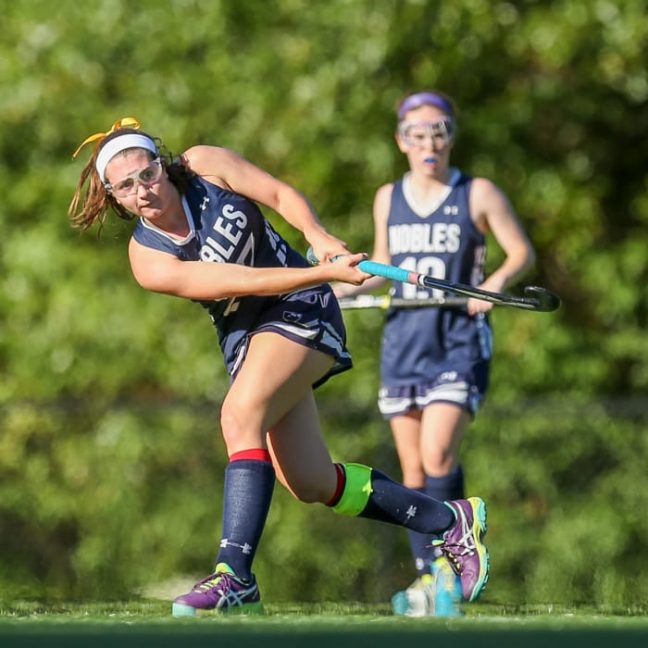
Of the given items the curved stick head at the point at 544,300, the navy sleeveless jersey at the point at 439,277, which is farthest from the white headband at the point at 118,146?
the navy sleeveless jersey at the point at 439,277

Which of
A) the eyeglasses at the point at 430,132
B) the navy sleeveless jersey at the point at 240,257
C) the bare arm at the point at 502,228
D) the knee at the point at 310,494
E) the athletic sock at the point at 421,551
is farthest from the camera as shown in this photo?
the eyeglasses at the point at 430,132

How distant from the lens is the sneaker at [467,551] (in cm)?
507

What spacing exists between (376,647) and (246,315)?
2.24 metres

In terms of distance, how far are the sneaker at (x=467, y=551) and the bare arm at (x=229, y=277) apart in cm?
112

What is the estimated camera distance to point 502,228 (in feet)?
20.5

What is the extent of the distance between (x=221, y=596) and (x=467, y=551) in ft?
3.57

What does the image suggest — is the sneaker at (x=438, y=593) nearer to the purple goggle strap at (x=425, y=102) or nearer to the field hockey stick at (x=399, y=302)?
the field hockey stick at (x=399, y=302)

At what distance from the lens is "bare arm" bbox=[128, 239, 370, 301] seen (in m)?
4.36

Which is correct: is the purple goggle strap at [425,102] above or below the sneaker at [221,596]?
above

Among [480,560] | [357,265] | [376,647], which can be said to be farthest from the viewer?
[480,560]

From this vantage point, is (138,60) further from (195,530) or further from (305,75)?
(195,530)

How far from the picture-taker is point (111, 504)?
28.2 ft

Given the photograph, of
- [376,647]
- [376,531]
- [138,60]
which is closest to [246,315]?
[376,647]

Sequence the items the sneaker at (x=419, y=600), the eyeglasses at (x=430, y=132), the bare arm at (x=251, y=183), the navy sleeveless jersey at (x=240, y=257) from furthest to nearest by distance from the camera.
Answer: the eyeglasses at (x=430, y=132)
the sneaker at (x=419, y=600)
the bare arm at (x=251, y=183)
the navy sleeveless jersey at (x=240, y=257)
